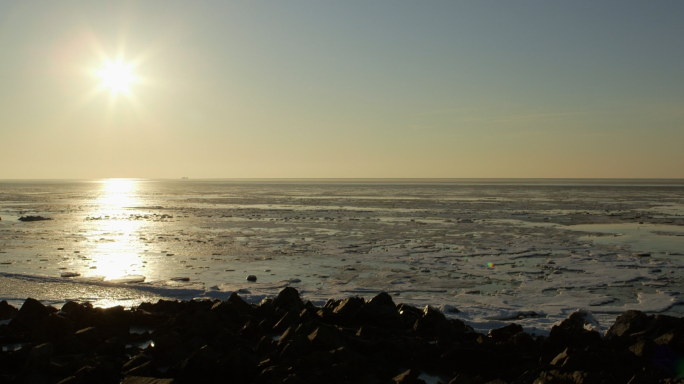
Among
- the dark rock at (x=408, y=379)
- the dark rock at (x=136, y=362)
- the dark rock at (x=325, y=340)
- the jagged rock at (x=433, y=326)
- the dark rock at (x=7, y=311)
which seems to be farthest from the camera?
the dark rock at (x=7, y=311)

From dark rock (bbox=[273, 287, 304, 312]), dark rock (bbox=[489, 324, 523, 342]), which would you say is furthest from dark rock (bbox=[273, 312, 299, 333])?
dark rock (bbox=[489, 324, 523, 342])

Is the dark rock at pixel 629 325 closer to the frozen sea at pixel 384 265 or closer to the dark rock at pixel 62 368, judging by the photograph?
the frozen sea at pixel 384 265

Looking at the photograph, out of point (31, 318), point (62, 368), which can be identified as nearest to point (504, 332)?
point (62, 368)

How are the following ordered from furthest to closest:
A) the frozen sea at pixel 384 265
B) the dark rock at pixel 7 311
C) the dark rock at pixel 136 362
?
the frozen sea at pixel 384 265, the dark rock at pixel 7 311, the dark rock at pixel 136 362

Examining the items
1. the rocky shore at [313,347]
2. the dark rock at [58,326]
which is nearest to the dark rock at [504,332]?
the rocky shore at [313,347]

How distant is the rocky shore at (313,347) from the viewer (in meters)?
5.52

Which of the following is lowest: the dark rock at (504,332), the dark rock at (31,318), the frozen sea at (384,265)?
the frozen sea at (384,265)

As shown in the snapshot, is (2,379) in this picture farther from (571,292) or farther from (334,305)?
(571,292)

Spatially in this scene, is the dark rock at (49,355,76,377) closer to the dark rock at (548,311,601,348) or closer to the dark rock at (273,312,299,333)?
the dark rock at (273,312,299,333)

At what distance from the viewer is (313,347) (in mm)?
6320

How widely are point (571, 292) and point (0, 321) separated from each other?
952 cm

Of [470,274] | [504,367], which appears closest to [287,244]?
[470,274]

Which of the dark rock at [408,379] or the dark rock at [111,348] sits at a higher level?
the dark rock at [408,379]

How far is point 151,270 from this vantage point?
12352 mm
